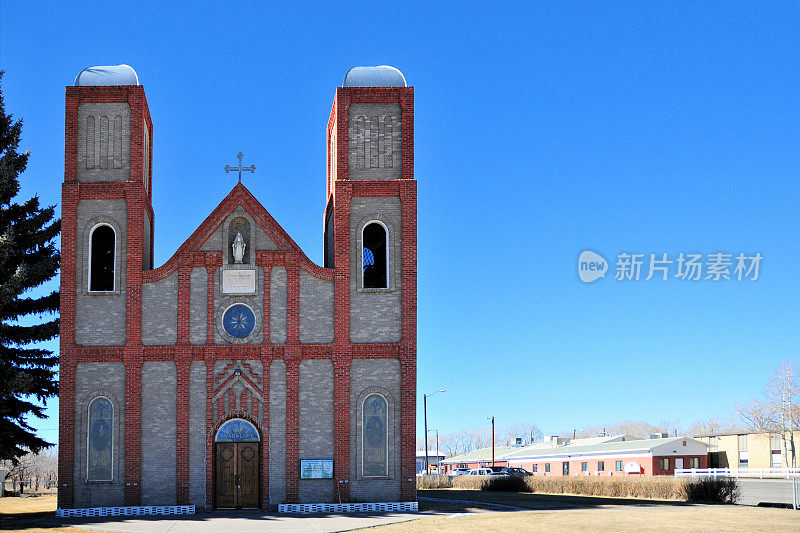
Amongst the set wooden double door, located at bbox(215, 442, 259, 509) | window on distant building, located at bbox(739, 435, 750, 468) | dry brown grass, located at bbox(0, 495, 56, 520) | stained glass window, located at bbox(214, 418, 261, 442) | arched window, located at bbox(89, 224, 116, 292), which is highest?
arched window, located at bbox(89, 224, 116, 292)

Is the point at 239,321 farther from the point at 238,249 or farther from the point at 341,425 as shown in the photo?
the point at 341,425

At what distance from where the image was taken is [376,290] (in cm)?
3541

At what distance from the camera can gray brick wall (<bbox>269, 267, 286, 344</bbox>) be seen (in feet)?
115

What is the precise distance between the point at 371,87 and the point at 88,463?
56.6 feet

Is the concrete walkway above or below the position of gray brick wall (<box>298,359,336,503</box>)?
below

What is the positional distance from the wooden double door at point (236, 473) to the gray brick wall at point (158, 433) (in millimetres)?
1640

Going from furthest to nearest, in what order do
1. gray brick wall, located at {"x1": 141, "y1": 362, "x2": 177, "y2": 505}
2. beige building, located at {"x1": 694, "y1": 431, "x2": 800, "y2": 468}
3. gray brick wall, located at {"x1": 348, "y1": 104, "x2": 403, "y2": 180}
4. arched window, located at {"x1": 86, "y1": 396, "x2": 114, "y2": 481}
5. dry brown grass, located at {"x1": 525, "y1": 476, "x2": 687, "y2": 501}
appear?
beige building, located at {"x1": 694, "y1": 431, "x2": 800, "y2": 468} → dry brown grass, located at {"x1": 525, "y1": 476, "x2": 687, "y2": 501} → gray brick wall, located at {"x1": 348, "y1": 104, "x2": 403, "y2": 180} → arched window, located at {"x1": 86, "y1": 396, "x2": 114, "y2": 481} → gray brick wall, located at {"x1": 141, "y1": 362, "x2": 177, "y2": 505}

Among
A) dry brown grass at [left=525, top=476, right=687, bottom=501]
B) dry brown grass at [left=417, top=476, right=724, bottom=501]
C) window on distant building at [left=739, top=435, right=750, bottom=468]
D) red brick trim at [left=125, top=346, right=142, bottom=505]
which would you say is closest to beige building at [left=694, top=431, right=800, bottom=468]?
window on distant building at [left=739, top=435, right=750, bottom=468]

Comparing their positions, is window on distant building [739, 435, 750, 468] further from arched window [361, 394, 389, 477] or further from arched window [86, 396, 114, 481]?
arched window [86, 396, 114, 481]

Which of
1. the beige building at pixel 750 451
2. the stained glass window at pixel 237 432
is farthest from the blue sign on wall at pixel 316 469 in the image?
the beige building at pixel 750 451

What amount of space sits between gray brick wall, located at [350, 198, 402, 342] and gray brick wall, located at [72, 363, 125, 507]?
28.4 feet

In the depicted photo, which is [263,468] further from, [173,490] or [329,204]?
[329,204]

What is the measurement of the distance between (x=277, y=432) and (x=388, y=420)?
3997 mm

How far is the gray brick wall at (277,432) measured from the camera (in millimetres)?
34188
